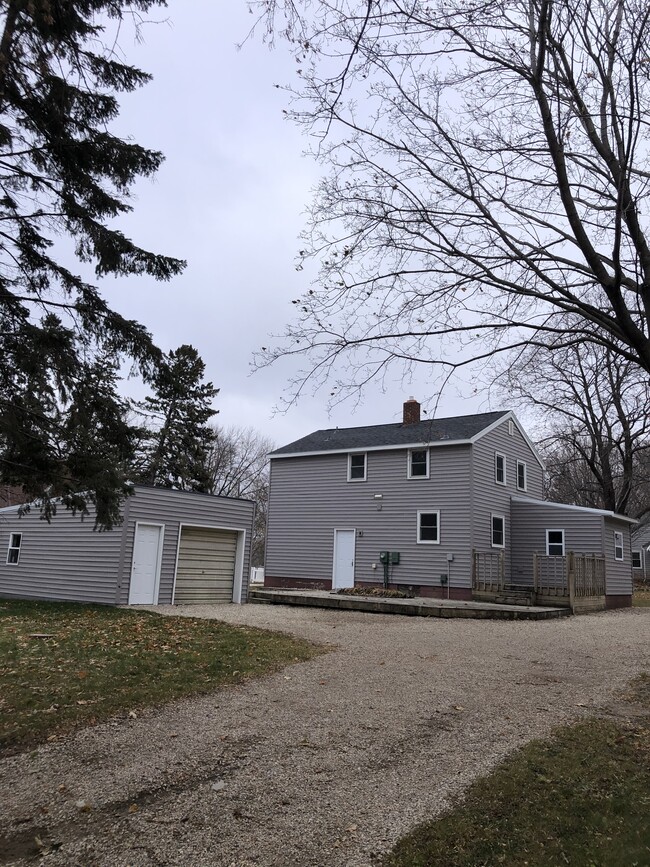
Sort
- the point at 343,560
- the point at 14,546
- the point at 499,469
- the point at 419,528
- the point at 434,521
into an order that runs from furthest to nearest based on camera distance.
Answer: the point at 499,469 < the point at 343,560 < the point at 419,528 < the point at 434,521 < the point at 14,546

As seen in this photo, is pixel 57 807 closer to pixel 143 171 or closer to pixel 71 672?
pixel 71 672

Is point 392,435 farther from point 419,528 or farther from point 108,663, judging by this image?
point 108,663

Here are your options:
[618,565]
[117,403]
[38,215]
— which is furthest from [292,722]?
[618,565]

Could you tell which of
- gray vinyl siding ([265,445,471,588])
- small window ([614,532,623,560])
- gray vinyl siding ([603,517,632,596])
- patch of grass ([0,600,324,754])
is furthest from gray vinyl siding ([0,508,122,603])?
small window ([614,532,623,560])

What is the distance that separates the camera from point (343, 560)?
73.2 feet

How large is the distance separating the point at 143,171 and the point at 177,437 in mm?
30000

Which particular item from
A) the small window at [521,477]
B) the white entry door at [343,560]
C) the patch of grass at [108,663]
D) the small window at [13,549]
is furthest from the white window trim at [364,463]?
the patch of grass at [108,663]

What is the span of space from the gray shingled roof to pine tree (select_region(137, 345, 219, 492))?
41.4ft

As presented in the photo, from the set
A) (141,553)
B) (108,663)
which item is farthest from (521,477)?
(108,663)

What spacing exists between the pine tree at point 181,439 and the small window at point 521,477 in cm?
1882

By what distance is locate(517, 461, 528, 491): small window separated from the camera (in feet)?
78.6

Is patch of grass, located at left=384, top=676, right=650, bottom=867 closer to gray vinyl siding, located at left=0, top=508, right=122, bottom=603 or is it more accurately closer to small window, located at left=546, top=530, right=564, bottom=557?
gray vinyl siding, located at left=0, top=508, right=122, bottom=603

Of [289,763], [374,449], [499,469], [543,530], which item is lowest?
[289,763]

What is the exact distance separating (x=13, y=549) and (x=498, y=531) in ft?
51.0
